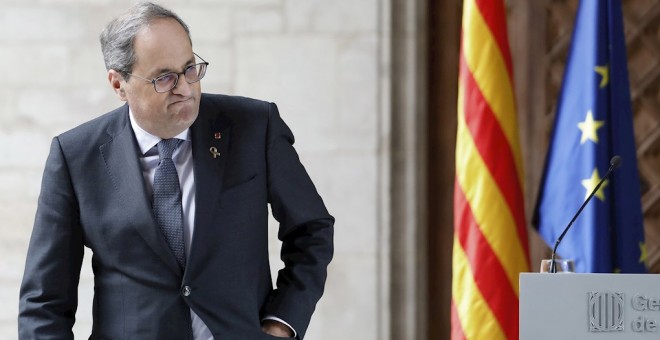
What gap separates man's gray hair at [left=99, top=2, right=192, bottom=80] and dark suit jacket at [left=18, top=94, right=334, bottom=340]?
0.58 feet

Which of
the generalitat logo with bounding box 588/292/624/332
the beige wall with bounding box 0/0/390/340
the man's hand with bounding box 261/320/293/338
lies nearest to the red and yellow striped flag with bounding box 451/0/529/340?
the beige wall with bounding box 0/0/390/340

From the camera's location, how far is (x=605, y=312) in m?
2.21

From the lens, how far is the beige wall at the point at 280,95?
14.1 ft

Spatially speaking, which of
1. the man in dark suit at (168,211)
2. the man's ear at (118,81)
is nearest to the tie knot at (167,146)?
the man in dark suit at (168,211)

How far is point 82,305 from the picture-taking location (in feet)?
14.7

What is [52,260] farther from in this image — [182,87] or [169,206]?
[182,87]

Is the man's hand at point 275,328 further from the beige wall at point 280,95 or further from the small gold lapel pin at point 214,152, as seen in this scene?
the beige wall at point 280,95

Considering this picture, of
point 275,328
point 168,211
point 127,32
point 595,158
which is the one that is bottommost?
point 275,328

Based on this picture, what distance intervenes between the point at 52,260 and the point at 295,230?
61cm

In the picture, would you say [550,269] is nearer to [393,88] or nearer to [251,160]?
[251,160]

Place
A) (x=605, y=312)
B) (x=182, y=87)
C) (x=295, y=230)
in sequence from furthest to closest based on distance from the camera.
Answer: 1. (x=295, y=230)
2. (x=182, y=87)
3. (x=605, y=312)

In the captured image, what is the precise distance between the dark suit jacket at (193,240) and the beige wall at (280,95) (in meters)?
1.72

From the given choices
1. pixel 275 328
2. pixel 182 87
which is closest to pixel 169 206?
pixel 182 87

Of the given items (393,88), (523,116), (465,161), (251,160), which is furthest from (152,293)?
(523,116)
